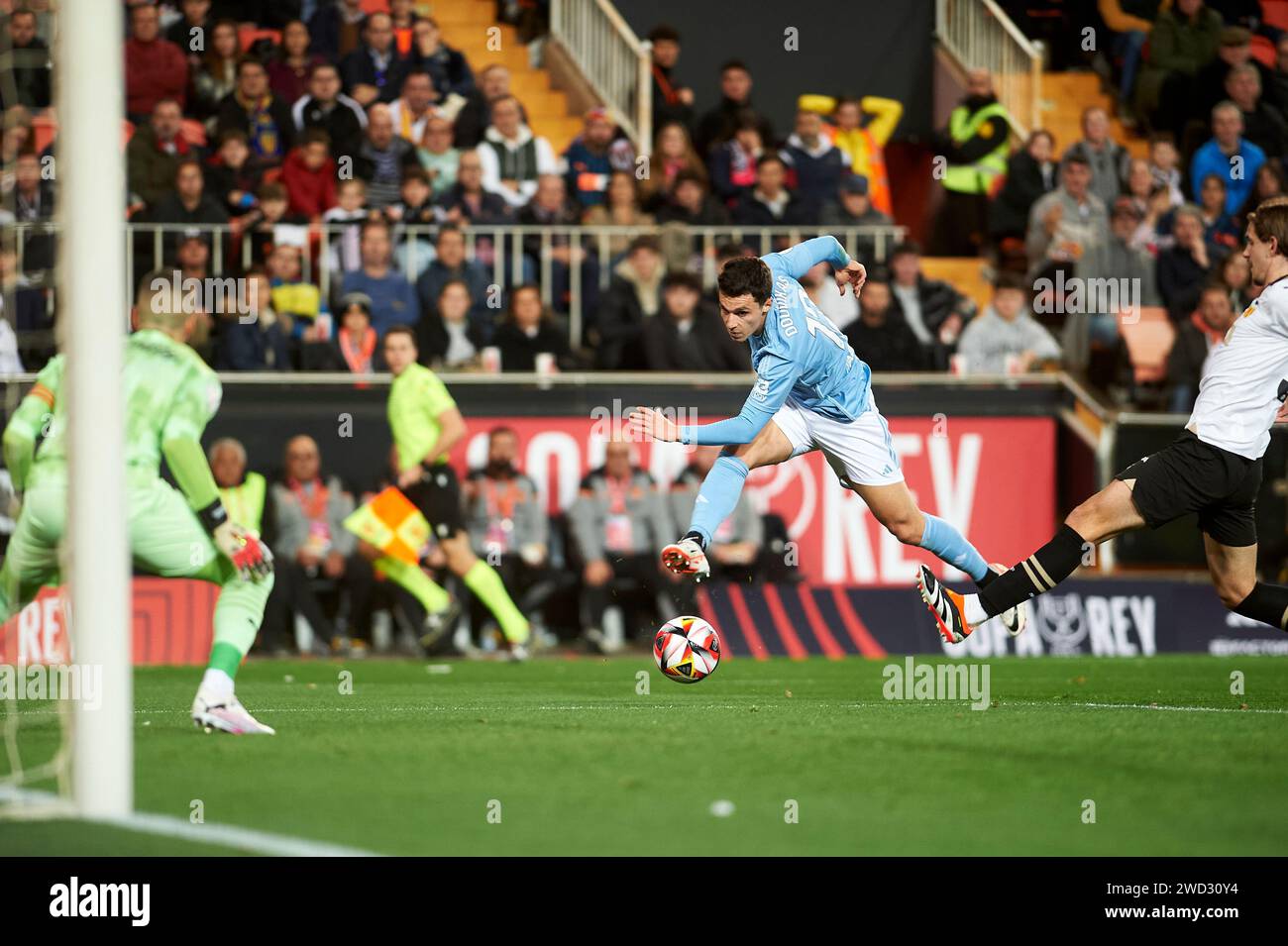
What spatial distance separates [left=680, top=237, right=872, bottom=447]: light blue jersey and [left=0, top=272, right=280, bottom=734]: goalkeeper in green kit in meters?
2.24

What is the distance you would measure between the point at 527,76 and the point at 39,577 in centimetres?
1243

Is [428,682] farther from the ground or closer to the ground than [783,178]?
closer to the ground

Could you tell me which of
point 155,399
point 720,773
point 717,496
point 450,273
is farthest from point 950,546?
point 450,273

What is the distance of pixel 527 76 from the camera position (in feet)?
66.4

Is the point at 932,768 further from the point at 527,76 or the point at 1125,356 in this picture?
the point at 527,76

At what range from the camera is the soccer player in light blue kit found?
9.59 m

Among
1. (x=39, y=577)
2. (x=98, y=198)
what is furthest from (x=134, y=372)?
(x=98, y=198)

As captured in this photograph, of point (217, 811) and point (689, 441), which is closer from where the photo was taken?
point (217, 811)

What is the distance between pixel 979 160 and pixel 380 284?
662 cm

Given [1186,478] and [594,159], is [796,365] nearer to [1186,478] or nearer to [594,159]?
[1186,478]

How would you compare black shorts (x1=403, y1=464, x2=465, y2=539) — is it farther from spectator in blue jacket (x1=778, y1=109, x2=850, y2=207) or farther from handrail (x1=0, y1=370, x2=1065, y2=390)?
spectator in blue jacket (x1=778, y1=109, x2=850, y2=207)

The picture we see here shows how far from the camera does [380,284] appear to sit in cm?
1653

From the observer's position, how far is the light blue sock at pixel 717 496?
31.6ft

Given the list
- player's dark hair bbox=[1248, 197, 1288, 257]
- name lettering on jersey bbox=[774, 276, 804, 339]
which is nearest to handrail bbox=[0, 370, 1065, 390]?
name lettering on jersey bbox=[774, 276, 804, 339]
